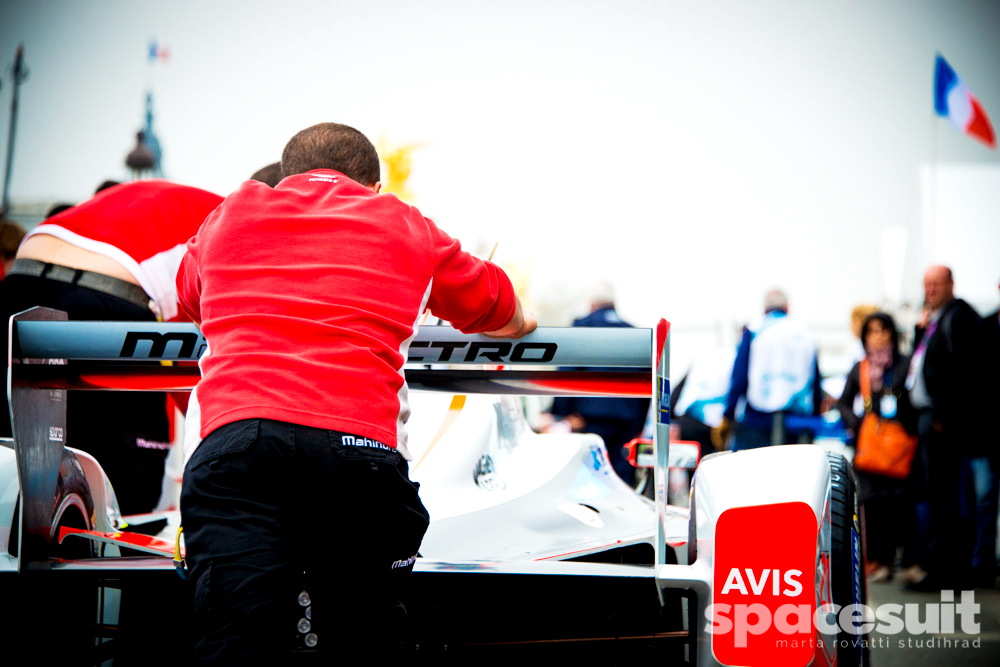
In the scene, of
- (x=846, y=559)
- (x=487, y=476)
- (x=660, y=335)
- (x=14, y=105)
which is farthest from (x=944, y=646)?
(x=14, y=105)

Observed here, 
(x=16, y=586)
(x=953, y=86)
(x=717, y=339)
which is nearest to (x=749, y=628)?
(x=16, y=586)

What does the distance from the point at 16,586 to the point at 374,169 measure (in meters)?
1.45

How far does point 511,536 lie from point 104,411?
1.92m

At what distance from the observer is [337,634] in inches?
71.3

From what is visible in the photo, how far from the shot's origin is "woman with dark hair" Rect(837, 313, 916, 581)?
251 inches

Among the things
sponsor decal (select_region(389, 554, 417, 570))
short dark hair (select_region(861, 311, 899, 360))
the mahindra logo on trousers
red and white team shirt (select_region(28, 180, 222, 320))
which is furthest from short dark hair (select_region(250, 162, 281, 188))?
short dark hair (select_region(861, 311, 899, 360))

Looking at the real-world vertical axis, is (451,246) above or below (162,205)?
below

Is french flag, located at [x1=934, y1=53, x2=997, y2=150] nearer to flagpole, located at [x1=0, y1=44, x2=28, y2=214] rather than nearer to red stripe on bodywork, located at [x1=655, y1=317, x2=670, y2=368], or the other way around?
red stripe on bodywork, located at [x1=655, y1=317, x2=670, y2=368]

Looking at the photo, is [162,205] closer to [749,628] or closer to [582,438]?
[582,438]

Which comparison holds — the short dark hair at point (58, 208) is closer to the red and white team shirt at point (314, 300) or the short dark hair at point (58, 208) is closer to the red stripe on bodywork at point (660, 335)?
the red and white team shirt at point (314, 300)

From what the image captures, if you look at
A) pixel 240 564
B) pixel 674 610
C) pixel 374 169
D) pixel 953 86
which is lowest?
pixel 674 610

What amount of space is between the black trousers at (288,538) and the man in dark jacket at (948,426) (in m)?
5.14

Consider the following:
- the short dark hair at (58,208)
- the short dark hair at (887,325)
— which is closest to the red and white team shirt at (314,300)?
the short dark hair at (58,208)

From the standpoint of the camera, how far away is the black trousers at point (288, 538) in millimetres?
1689
